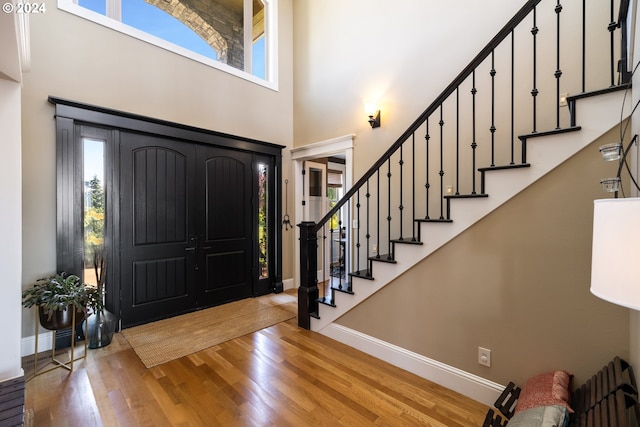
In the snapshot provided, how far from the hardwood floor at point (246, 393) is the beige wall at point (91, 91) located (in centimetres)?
114

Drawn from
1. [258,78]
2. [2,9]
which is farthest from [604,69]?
[258,78]

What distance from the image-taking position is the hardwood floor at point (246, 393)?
1918 mm

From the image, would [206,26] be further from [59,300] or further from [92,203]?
[59,300]

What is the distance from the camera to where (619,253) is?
77cm

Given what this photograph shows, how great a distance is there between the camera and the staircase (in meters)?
1.73

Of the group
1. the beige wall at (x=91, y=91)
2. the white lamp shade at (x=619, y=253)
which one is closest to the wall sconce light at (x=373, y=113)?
the beige wall at (x=91, y=91)

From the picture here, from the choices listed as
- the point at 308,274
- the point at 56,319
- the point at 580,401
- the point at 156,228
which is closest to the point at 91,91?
the point at 156,228

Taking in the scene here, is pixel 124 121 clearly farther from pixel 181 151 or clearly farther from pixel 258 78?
pixel 258 78

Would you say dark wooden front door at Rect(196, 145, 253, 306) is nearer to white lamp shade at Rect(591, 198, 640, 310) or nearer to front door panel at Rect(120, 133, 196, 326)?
front door panel at Rect(120, 133, 196, 326)

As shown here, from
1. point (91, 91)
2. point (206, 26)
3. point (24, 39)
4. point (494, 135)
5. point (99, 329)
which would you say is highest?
point (206, 26)

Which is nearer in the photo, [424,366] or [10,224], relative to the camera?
[10,224]

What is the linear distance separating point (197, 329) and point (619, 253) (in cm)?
361

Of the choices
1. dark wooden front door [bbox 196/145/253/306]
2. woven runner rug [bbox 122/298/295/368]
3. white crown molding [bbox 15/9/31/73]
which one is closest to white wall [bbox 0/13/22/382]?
white crown molding [bbox 15/9/31/73]

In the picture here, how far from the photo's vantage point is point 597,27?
7.73 ft
